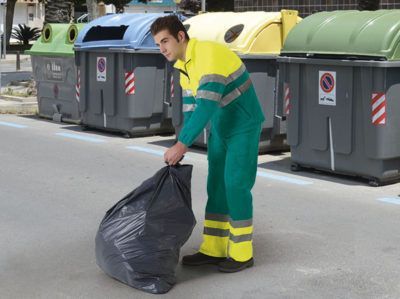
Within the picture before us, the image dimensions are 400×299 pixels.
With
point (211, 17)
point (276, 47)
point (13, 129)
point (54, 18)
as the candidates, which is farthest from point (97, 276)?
point (54, 18)

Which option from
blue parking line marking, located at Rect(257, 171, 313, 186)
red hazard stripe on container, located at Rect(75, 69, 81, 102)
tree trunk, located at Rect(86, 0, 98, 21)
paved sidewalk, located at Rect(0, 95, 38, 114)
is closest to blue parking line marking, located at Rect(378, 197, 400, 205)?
blue parking line marking, located at Rect(257, 171, 313, 186)

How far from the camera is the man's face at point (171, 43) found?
14.6ft

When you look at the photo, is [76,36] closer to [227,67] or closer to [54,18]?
[54,18]

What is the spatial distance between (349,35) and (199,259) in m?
3.49

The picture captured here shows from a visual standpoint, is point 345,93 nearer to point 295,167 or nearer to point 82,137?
point 295,167

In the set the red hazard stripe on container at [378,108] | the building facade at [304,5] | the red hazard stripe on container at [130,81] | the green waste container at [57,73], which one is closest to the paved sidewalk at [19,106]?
the green waste container at [57,73]

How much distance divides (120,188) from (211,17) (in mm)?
3434

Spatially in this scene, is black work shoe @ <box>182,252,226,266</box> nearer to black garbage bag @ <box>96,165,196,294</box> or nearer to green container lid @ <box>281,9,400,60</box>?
black garbage bag @ <box>96,165,196,294</box>

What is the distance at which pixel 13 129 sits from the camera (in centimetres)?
1157

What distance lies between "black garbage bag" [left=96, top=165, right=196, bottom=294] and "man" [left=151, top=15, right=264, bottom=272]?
0.18 metres

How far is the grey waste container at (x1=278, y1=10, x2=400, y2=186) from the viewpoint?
7129mm

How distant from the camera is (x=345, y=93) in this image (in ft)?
24.3

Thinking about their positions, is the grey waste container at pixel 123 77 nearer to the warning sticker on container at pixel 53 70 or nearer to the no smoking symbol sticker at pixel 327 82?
the warning sticker on container at pixel 53 70

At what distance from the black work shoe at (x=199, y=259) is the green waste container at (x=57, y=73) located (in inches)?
278
